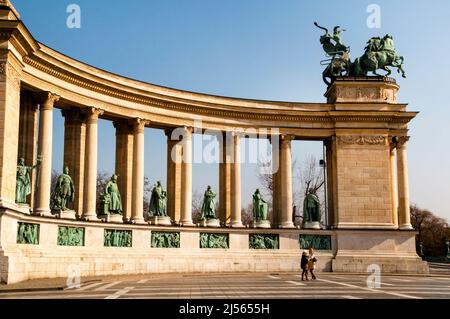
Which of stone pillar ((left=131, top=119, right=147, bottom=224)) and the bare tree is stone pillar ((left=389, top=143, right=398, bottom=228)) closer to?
stone pillar ((left=131, top=119, right=147, bottom=224))

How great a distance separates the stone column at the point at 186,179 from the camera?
5116 cm

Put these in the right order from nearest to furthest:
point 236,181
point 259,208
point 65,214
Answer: point 65,214, point 236,181, point 259,208

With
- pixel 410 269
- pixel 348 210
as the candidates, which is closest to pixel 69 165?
pixel 348 210

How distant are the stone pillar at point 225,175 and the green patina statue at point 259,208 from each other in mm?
2342

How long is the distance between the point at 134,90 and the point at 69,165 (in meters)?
7.88

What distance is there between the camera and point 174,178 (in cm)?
5422

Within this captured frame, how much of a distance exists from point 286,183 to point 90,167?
18.3 meters

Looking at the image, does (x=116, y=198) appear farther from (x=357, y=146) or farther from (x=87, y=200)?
(x=357, y=146)

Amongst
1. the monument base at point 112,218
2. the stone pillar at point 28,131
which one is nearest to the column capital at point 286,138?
the monument base at point 112,218

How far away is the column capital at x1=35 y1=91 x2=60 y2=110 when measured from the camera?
139 feet

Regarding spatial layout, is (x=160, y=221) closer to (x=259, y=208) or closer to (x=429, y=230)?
(x=259, y=208)

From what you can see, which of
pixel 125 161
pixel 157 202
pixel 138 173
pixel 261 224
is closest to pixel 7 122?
pixel 138 173
